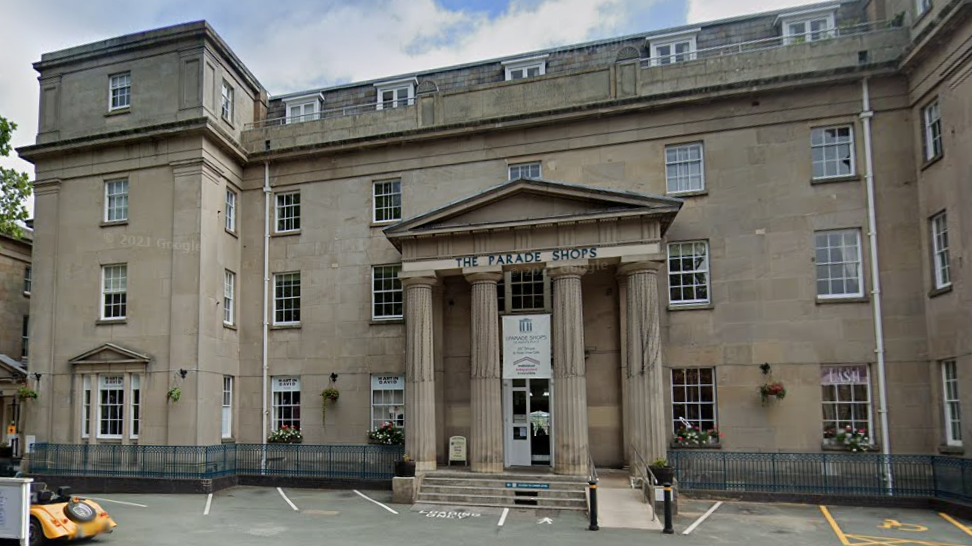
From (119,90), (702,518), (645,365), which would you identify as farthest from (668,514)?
(119,90)

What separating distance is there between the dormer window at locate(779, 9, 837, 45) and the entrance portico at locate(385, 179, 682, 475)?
788 centimetres

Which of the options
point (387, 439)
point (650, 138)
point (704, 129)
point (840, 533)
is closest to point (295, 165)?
point (387, 439)

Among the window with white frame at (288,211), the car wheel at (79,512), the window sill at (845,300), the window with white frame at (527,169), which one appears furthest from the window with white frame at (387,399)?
the window sill at (845,300)

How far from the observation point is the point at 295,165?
25797 millimetres

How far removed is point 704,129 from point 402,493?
1357cm

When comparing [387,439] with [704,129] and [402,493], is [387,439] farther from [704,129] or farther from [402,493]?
[704,129]

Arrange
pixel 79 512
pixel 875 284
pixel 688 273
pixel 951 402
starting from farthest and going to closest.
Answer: pixel 688 273 → pixel 875 284 → pixel 951 402 → pixel 79 512

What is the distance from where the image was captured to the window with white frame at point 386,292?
79.0 feet

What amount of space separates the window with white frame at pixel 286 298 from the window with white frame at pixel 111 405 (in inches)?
208

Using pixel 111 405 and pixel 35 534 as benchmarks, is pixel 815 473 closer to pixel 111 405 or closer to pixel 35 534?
pixel 35 534

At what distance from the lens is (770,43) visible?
23.0 metres

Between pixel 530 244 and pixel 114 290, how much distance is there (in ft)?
47.3

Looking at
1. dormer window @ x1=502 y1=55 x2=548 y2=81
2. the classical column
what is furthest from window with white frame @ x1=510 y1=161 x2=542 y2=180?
the classical column

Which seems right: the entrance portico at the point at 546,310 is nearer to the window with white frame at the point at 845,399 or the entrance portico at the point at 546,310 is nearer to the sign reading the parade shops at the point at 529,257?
the sign reading the parade shops at the point at 529,257
